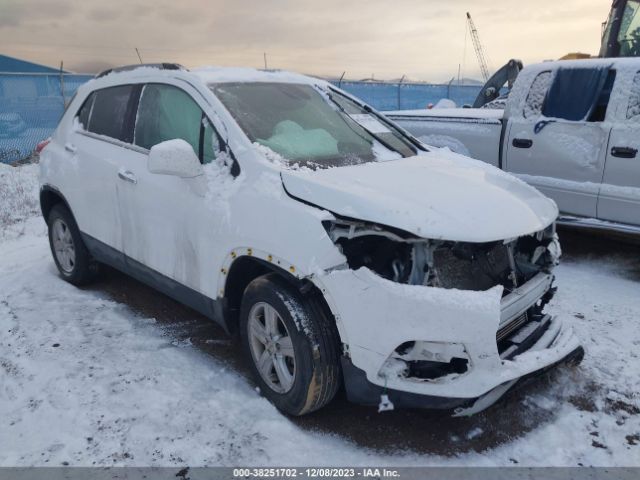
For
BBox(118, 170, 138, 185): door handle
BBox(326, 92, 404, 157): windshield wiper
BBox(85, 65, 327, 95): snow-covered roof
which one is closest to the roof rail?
BBox(85, 65, 327, 95): snow-covered roof

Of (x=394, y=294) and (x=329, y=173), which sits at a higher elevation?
(x=329, y=173)

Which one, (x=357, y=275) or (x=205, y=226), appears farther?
(x=205, y=226)

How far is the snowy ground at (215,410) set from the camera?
279 centimetres

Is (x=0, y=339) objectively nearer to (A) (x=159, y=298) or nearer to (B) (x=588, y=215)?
(A) (x=159, y=298)

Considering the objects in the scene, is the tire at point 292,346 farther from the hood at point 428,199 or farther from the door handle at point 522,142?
the door handle at point 522,142

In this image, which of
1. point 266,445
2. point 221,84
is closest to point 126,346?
point 266,445

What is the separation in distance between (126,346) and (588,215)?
4.46m

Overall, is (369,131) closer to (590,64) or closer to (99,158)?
(99,158)

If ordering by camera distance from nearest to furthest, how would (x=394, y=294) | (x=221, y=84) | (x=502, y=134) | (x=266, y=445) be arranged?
(x=394, y=294) < (x=266, y=445) < (x=221, y=84) < (x=502, y=134)

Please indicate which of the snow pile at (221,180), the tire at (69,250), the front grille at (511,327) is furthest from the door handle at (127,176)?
the front grille at (511,327)

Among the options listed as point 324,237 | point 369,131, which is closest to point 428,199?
point 324,237

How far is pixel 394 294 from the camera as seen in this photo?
249 centimetres

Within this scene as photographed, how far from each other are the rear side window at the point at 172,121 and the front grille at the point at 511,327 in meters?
1.97

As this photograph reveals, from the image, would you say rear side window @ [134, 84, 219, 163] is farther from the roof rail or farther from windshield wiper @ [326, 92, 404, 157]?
windshield wiper @ [326, 92, 404, 157]
